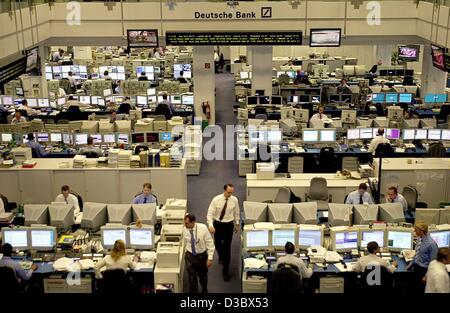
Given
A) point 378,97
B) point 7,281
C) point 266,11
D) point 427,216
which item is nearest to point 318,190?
point 427,216

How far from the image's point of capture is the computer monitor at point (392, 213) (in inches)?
378

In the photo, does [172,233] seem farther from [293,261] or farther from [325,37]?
[325,37]

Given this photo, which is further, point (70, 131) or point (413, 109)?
point (413, 109)

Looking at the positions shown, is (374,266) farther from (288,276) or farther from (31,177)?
(31,177)

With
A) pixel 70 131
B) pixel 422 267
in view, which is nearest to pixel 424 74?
pixel 70 131

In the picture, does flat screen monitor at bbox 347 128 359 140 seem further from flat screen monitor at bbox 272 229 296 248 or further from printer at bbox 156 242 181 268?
printer at bbox 156 242 181 268

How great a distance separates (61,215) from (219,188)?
15.0 feet

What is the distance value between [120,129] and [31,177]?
3.07 meters

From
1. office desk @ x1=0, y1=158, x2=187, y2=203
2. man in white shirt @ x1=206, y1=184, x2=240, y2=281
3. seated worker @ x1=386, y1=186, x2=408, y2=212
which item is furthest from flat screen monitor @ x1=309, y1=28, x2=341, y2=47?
man in white shirt @ x1=206, y1=184, x2=240, y2=281

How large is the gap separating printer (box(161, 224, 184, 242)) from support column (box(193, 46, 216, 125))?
29.2 feet

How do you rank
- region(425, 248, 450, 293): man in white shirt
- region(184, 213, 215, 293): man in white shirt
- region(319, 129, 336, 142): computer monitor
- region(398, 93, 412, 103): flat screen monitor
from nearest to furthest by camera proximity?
region(425, 248, 450, 293): man in white shirt < region(184, 213, 215, 293): man in white shirt < region(319, 129, 336, 142): computer monitor < region(398, 93, 412, 103): flat screen monitor

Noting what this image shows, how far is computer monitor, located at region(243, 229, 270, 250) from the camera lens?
29.8ft

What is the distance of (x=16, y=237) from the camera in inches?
361

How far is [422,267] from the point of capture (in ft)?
27.8
